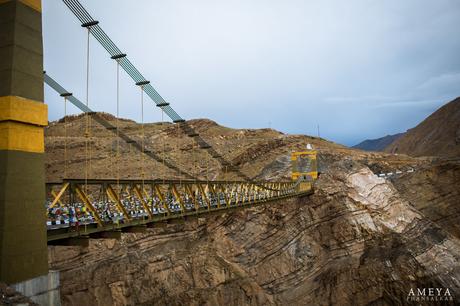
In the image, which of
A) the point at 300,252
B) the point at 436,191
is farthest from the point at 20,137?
the point at 436,191

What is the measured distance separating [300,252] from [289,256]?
0.93 metres

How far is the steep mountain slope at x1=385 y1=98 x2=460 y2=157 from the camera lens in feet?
185

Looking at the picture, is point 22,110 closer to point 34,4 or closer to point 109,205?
point 34,4

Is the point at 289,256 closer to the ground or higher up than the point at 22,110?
closer to the ground

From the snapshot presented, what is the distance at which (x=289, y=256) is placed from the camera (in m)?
26.8

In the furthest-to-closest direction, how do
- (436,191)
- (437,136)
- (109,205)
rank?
1. (437,136)
2. (436,191)
3. (109,205)

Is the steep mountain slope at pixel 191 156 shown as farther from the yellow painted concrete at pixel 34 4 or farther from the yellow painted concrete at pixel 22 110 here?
the yellow painted concrete at pixel 34 4

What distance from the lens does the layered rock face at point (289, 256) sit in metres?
21.1

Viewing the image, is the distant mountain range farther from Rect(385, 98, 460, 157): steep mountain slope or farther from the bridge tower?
the bridge tower

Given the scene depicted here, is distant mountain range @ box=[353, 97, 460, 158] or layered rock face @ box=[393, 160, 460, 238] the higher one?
distant mountain range @ box=[353, 97, 460, 158]

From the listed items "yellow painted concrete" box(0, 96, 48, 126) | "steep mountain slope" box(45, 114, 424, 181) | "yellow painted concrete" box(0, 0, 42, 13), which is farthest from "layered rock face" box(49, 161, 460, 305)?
"yellow painted concrete" box(0, 0, 42, 13)

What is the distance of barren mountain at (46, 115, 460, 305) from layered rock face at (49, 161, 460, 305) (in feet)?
0.22

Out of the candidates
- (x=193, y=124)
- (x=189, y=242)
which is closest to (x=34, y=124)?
(x=189, y=242)

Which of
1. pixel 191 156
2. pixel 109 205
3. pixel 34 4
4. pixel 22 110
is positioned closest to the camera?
pixel 22 110
